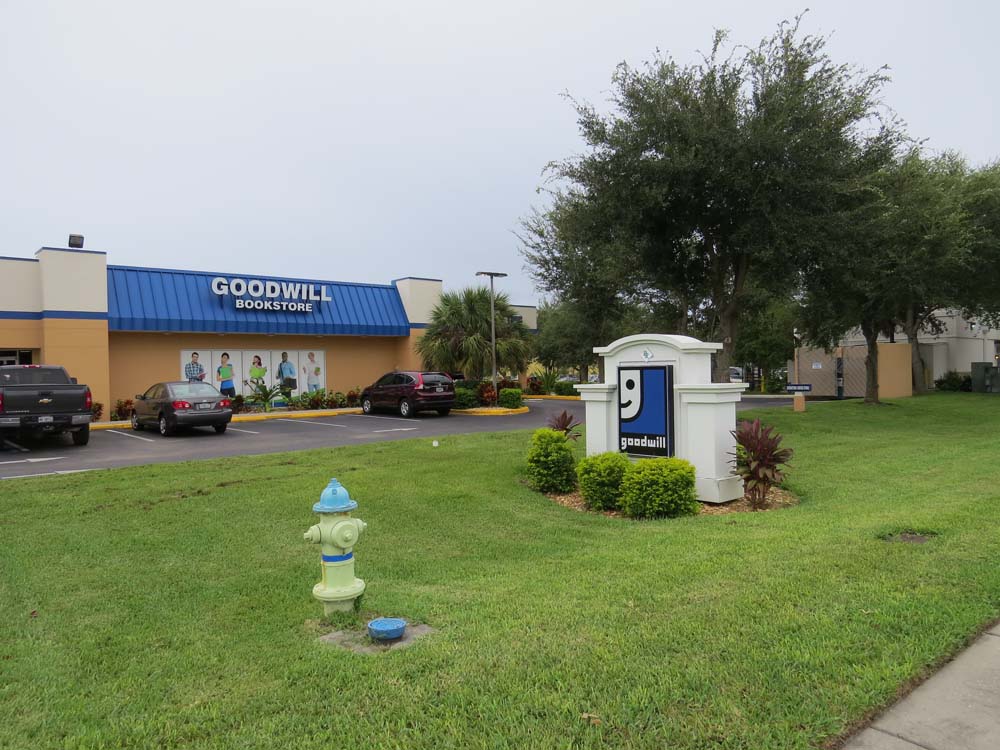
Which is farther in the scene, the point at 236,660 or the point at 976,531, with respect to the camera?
the point at 976,531

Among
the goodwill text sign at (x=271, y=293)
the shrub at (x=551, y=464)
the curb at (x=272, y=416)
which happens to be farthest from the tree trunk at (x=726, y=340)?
the goodwill text sign at (x=271, y=293)

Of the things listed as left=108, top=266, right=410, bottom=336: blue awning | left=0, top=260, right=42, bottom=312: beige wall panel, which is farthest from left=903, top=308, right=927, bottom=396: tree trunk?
left=0, top=260, right=42, bottom=312: beige wall panel

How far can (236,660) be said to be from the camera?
3840 millimetres

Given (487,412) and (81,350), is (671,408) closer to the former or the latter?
(487,412)

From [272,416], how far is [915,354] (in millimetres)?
26585

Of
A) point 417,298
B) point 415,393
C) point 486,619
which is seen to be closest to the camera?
→ point 486,619

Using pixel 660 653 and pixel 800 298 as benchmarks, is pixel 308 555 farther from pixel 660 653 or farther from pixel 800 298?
pixel 800 298

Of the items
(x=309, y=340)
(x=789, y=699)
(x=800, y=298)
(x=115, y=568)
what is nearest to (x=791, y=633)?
(x=789, y=699)

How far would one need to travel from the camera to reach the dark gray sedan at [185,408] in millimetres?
17156

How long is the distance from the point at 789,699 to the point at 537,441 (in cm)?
681

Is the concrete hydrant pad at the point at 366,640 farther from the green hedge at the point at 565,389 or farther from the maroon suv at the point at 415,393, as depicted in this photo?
the green hedge at the point at 565,389

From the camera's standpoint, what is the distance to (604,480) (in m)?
8.68

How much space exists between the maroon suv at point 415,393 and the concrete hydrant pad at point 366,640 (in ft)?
59.5

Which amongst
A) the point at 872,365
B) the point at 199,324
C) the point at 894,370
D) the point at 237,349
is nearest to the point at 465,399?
Answer: the point at 237,349
